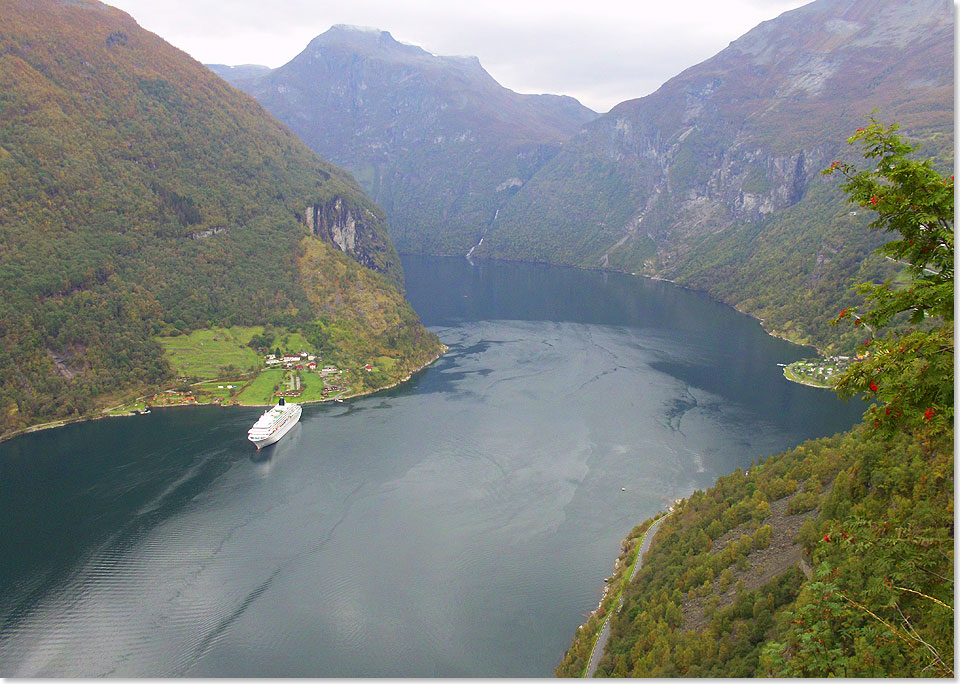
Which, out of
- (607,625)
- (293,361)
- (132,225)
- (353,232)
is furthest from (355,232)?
(607,625)

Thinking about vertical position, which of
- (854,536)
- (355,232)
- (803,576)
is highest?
(355,232)

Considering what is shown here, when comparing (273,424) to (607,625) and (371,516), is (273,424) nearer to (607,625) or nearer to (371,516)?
(371,516)

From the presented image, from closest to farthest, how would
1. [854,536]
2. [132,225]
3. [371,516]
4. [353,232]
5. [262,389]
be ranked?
[854,536] → [371,516] → [262,389] → [132,225] → [353,232]

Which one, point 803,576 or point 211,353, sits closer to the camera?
point 803,576

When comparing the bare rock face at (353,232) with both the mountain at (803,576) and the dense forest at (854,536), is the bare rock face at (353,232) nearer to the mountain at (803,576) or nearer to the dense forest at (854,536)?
the mountain at (803,576)

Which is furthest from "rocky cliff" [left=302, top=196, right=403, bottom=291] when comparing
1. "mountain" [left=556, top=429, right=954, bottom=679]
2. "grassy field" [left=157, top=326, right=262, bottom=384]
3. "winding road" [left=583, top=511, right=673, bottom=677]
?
"mountain" [left=556, top=429, right=954, bottom=679]

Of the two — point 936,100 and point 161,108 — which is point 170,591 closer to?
point 161,108

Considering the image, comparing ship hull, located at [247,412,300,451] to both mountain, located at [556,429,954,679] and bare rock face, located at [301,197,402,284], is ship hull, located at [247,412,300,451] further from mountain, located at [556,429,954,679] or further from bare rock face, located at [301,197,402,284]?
bare rock face, located at [301,197,402,284]
